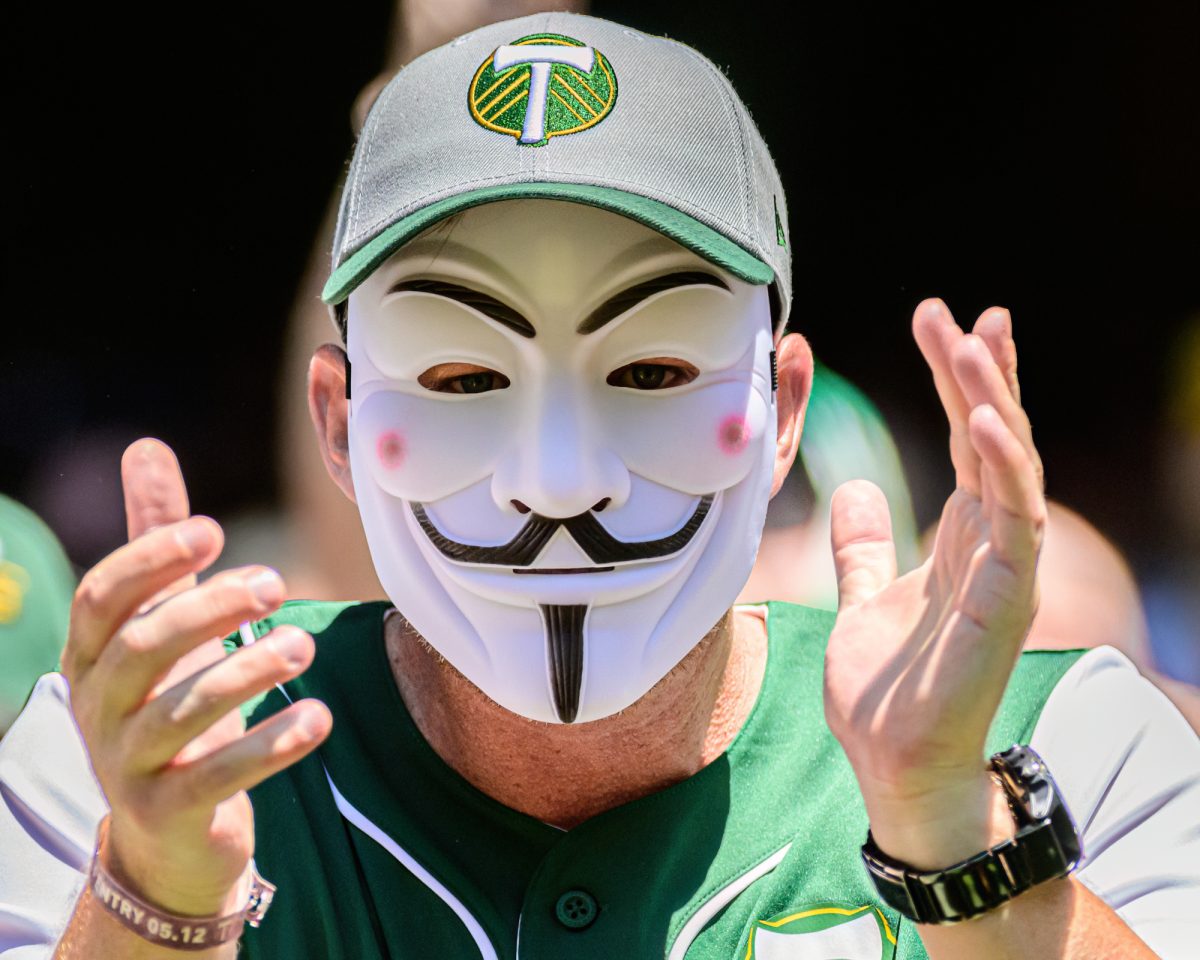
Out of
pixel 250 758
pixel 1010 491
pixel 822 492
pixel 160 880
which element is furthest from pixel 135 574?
pixel 822 492

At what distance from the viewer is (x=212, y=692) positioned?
3.98 ft

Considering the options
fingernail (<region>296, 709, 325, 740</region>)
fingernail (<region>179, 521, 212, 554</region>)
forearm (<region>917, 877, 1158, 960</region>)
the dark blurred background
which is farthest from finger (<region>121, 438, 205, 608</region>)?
the dark blurred background

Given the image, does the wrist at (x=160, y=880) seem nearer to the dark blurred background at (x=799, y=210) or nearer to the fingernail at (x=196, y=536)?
the fingernail at (x=196, y=536)

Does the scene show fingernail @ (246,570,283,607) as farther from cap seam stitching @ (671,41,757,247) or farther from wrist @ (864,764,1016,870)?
cap seam stitching @ (671,41,757,247)

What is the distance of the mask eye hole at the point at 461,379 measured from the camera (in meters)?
1.76

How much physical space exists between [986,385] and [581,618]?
63 cm

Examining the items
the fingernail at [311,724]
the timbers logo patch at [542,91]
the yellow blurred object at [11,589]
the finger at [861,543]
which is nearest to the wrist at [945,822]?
the finger at [861,543]

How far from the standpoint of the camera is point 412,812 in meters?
1.84

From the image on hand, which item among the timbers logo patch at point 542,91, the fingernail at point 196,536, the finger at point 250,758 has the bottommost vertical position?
the finger at point 250,758

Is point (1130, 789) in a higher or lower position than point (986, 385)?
lower

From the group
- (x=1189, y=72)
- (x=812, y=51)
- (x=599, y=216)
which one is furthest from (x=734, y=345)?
(x=1189, y=72)

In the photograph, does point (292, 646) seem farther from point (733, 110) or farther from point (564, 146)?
point (733, 110)

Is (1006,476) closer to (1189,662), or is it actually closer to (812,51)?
(812,51)

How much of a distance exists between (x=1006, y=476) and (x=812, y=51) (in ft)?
6.54
